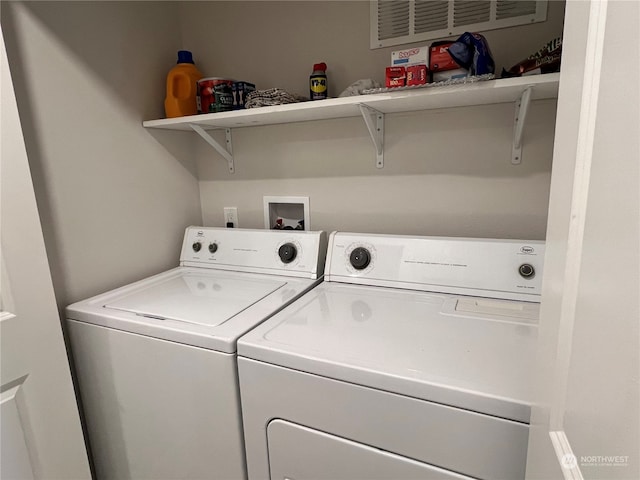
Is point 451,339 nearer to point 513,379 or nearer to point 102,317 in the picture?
point 513,379

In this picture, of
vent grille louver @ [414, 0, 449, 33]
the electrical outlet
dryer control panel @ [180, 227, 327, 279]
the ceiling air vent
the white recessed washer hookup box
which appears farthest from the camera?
the electrical outlet

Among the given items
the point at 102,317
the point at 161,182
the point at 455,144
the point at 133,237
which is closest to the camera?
the point at 102,317

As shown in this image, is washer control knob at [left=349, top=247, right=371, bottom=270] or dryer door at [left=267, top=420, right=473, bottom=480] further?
washer control knob at [left=349, top=247, right=371, bottom=270]

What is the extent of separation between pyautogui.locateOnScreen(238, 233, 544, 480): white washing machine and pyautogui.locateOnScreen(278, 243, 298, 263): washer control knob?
0.27 metres

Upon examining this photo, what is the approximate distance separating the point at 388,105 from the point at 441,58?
9.4 inches

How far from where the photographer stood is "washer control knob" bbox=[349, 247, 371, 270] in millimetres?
1514

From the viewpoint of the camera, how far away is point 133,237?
172 cm

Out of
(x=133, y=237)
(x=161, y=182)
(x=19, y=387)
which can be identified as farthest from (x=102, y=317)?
(x=161, y=182)

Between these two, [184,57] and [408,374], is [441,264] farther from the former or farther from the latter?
[184,57]

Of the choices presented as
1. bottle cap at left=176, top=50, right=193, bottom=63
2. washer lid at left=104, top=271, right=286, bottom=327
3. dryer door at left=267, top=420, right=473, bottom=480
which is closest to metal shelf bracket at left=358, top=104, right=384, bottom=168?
washer lid at left=104, top=271, right=286, bottom=327

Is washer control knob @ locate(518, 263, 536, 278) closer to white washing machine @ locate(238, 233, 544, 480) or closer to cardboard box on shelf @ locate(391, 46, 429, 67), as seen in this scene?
white washing machine @ locate(238, 233, 544, 480)

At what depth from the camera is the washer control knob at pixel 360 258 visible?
151 cm

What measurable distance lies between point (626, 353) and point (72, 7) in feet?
6.28

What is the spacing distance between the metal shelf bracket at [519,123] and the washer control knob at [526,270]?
1.35 ft
